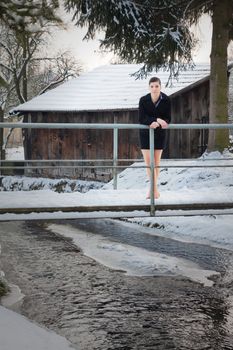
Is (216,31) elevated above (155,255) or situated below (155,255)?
above

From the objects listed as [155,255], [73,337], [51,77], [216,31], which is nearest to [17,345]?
[73,337]

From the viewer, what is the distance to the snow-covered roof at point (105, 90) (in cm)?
2289

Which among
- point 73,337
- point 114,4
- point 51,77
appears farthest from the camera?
point 51,77

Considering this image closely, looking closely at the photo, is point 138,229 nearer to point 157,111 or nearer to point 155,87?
point 157,111

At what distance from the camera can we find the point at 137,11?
14375 millimetres

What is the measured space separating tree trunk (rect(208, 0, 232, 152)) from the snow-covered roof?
5.96m

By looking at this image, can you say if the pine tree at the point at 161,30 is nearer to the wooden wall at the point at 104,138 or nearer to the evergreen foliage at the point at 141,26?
the evergreen foliage at the point at 141,26

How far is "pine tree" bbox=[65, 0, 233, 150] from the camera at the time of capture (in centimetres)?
1438

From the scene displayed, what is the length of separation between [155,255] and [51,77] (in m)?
39.6

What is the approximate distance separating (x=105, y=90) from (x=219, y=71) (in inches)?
444

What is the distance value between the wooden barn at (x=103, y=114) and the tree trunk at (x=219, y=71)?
5.62 meters

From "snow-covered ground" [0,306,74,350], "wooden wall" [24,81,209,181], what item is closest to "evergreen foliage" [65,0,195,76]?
"wooden wall" [24,81,209,181]

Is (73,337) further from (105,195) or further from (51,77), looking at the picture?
(51,77)

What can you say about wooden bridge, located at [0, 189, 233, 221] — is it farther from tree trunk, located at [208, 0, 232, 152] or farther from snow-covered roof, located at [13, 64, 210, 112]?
snow-covered roof, located at [13, 64, 210, 112]
